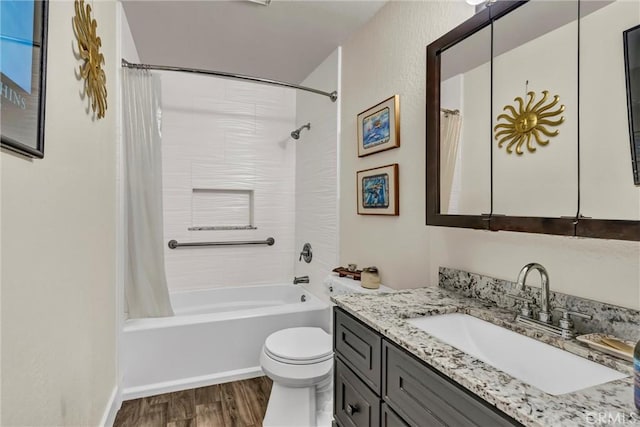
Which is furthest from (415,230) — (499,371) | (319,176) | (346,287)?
(319,176)

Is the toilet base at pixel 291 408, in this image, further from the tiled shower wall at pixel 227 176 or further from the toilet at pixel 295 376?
the tiled shower wall at pixel 227 176

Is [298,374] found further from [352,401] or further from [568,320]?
[568,320]

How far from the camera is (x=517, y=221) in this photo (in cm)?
107

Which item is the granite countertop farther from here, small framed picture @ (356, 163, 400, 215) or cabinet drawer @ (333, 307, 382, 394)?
small framed picture @ (356, 163, 400, 215)

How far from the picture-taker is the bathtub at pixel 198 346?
2006 millimetres

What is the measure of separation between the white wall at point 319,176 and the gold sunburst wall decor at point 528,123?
1396mm

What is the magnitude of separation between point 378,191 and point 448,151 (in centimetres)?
59

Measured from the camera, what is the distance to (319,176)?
276 cm

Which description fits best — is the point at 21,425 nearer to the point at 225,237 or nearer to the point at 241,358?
the point at 241,358

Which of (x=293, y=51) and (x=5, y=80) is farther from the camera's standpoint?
(x=293, y=51)


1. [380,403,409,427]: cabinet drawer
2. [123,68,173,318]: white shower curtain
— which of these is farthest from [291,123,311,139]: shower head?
[380,403,409,427]: cabinet drawer

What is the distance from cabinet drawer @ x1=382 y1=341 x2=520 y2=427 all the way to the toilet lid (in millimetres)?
798

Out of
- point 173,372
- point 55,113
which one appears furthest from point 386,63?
point 173,372

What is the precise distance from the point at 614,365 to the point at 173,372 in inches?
87.4
